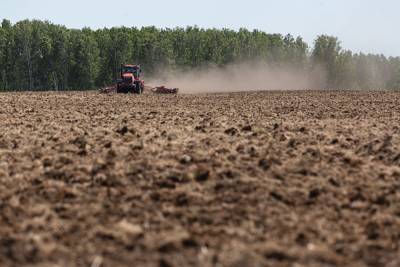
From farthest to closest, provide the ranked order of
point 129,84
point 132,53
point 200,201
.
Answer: point 132,53 → point 129,84 → point 200,201

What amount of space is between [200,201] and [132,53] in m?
116

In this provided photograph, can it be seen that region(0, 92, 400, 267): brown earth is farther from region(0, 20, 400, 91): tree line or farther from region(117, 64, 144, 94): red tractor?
region(0, 20, 400, 91): tree line

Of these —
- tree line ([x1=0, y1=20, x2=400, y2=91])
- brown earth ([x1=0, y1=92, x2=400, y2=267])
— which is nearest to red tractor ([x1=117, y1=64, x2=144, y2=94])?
brown earth ([x1=0, y1=92, x2=400, y2=267])

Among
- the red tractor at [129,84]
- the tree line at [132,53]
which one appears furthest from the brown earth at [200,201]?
the tree line at [132,53]

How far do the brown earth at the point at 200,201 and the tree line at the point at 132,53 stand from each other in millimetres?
101319

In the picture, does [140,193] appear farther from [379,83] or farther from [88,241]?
[379,83]

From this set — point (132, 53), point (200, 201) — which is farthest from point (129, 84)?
point (132, 53)

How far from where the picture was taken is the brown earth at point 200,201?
7.86m

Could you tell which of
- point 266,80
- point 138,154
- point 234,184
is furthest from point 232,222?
point 266,80

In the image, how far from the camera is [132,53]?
404 ft

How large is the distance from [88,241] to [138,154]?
5411 mm

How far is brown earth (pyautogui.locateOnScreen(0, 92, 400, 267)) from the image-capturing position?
7855 millimetres

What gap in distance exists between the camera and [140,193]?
1047 centimetres

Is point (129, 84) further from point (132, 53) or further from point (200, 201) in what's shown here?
point (132, 53)
